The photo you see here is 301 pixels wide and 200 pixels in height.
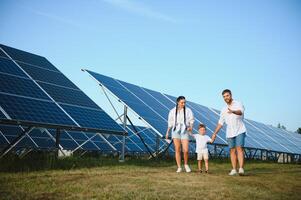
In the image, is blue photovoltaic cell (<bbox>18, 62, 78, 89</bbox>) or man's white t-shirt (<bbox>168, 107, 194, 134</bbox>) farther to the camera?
blue photovoltaic cell (<bbox>18, 62, 78, 89</bbox>)

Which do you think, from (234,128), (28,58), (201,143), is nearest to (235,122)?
(234,128)

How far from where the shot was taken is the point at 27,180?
536 cm

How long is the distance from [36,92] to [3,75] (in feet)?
3.23

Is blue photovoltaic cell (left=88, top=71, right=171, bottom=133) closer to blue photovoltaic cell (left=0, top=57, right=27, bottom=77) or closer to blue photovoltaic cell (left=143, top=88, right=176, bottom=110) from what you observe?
blue photovoltaic cell (left=143, top=88, right=176, bottom=110)

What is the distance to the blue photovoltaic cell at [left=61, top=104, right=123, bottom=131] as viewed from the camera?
9441 mm

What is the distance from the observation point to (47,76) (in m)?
11.6

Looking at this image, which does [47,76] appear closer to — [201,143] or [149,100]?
[201,143]

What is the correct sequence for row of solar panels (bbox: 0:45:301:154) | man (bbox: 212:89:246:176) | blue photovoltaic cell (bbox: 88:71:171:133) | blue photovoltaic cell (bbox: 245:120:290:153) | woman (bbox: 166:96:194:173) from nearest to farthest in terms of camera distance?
man (bbox: 212:89:246:176)
row of solar panels (bbox: 0:45:301:154)
woman (bbox: 166:96:194:173)
blue photovoltaic cell (bbox: 88:71:171:133)
blue photovoltaic cell (bbox: 245:120:290:153)

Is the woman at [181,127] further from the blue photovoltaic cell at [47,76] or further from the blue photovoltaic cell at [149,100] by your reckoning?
the blue photovoltaic cell at [149,100]

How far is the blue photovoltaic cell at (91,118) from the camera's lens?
31.0 feet

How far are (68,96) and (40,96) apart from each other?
1454mm

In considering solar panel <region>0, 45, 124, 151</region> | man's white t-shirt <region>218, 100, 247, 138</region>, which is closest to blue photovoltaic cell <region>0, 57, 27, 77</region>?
solar panel <region>0, 45, 124, 151</region>

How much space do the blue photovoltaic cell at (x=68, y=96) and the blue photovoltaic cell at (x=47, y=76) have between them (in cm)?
40

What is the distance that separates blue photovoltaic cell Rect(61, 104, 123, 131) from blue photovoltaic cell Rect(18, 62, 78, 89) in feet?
5.51
